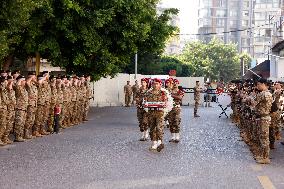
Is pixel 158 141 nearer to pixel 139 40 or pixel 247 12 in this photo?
pixel 139 40

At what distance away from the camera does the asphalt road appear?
9.72 m

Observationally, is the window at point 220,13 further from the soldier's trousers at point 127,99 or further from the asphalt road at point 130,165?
the asphalt road at point 130,165

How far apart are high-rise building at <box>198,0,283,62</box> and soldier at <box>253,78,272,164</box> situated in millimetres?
123688

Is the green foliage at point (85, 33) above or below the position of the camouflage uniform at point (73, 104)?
above

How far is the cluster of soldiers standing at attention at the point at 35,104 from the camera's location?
15.8 m

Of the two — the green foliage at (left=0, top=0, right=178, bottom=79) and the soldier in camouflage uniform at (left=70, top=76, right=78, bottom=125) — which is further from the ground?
the green foliage at (left=0, top=0, right=178, bottom=79)

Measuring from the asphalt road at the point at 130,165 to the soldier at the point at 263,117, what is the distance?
0.82ft

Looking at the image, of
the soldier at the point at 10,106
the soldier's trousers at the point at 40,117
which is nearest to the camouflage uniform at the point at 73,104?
→ the soldier's trousers at the point at 40,117

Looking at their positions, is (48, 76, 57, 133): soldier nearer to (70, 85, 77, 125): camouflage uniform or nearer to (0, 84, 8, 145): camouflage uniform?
(70, 85, 77, 125): camouflage uniform

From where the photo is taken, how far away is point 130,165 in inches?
463

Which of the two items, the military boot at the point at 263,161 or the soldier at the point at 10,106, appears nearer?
the military boot at the point at 263,161

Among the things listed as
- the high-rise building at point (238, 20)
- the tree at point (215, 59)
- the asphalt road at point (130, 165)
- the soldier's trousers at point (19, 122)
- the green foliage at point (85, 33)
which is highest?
the high-rise building at point (238, 20)

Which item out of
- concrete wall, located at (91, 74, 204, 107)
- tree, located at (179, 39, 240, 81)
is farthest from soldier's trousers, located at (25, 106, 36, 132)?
tree, located at (179, 39, 240, 81)

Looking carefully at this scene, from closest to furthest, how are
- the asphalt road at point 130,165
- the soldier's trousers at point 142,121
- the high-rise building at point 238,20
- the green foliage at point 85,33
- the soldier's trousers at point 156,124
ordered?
the asphalt road at point 130,165 → the soldier's trousers at point 156,124 → the soldier's trousers at point 142,121 → the green foliage at point 85,33 → the high-rise building at point 238,20
